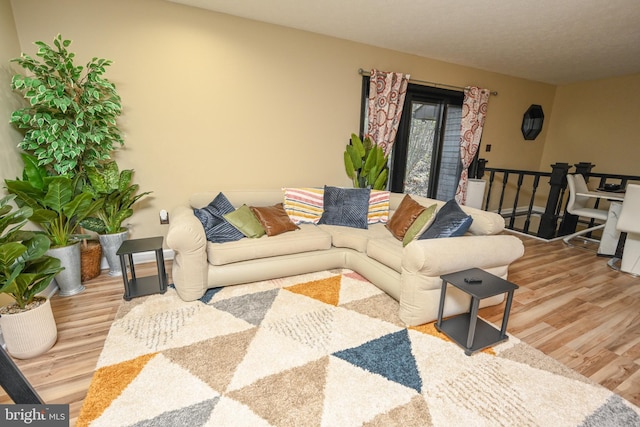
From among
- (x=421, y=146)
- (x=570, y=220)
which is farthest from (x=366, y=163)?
(x=570, y=220)

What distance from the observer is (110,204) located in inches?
101

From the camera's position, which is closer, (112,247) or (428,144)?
(112,247)

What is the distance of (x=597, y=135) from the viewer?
4.88 meters

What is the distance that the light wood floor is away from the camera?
1503mm

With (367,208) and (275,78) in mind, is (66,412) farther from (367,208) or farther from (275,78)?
(275,78)

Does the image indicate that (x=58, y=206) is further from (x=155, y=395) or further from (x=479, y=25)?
(x=479, y=25)

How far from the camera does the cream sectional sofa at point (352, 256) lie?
186 centimetres

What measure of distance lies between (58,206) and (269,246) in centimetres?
158

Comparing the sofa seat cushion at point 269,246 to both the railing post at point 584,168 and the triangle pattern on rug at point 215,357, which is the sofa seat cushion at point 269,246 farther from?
the railing post at point 584,168

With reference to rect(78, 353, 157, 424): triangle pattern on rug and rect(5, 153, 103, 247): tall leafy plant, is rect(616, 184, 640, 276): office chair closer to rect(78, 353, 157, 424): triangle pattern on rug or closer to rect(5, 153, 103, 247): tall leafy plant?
rect(78, 353, 157, 424): triangle pattern on rug

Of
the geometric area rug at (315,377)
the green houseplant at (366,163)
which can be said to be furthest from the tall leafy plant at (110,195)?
the green houseplant at (366,163)

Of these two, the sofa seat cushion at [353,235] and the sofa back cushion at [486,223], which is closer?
the sofa back cushion at [486,223]

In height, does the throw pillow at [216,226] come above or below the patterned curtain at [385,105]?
below

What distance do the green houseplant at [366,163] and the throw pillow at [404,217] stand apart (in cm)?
71
